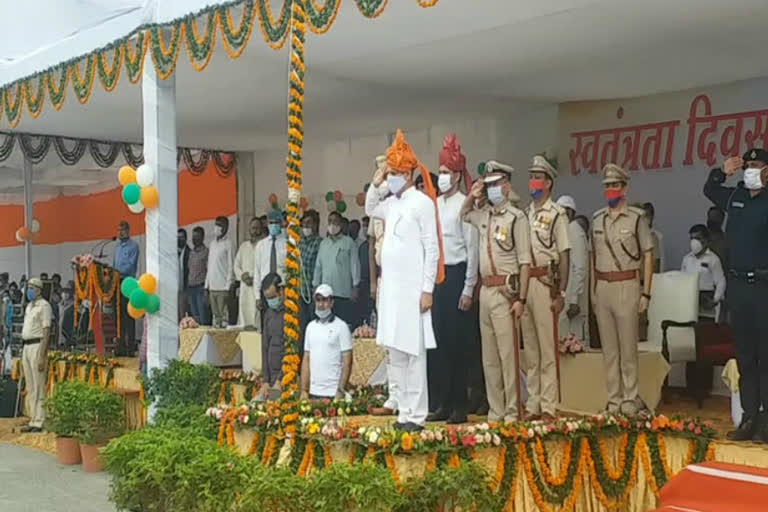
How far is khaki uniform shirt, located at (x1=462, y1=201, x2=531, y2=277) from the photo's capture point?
6293mm

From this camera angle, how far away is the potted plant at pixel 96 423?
29.7 ft

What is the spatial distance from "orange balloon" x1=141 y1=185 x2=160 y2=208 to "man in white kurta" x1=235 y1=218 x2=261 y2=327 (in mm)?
2718

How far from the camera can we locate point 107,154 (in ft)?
46.5

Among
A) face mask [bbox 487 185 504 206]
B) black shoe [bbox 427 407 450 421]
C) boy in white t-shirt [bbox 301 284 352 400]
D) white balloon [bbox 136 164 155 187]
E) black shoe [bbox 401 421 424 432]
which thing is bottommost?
black shoe [bbox 427 407 450 421]

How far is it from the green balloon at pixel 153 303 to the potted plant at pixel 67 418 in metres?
1.34

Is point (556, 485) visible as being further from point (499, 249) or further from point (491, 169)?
point (491, 169)

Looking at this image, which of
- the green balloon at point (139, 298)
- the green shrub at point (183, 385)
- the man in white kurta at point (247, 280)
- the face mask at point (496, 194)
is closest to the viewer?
the face mask at point (496, 194)

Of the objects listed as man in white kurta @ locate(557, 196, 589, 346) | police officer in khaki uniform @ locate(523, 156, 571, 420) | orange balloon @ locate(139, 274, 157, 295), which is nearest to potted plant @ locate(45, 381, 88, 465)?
orange balloon @ locate(139, 274, 157, 295)

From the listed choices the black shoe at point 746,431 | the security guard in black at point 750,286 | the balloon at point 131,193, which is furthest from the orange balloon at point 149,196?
the black shoe at point 746,431

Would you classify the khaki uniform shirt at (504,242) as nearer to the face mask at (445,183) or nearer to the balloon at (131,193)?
the face mask at (445,183)

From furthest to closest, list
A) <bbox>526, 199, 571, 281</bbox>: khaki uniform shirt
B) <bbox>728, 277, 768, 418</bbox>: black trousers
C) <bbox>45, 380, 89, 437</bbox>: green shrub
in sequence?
<bbox>45, 380, 89, 437</bbox>: green shrub, <bbox>526, 199, 571, 281</bbox>: khaki uniform shirt, <bbox>728, 277, 768, 418</bbox>: black trousers

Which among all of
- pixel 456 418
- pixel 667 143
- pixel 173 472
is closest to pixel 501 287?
pixel 456 418

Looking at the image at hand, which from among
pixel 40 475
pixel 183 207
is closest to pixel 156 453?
pixel 40 475

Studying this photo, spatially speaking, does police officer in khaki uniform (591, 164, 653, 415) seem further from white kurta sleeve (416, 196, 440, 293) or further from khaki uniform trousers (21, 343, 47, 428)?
khaki uniform trousers (21, 343, 47, 428)
